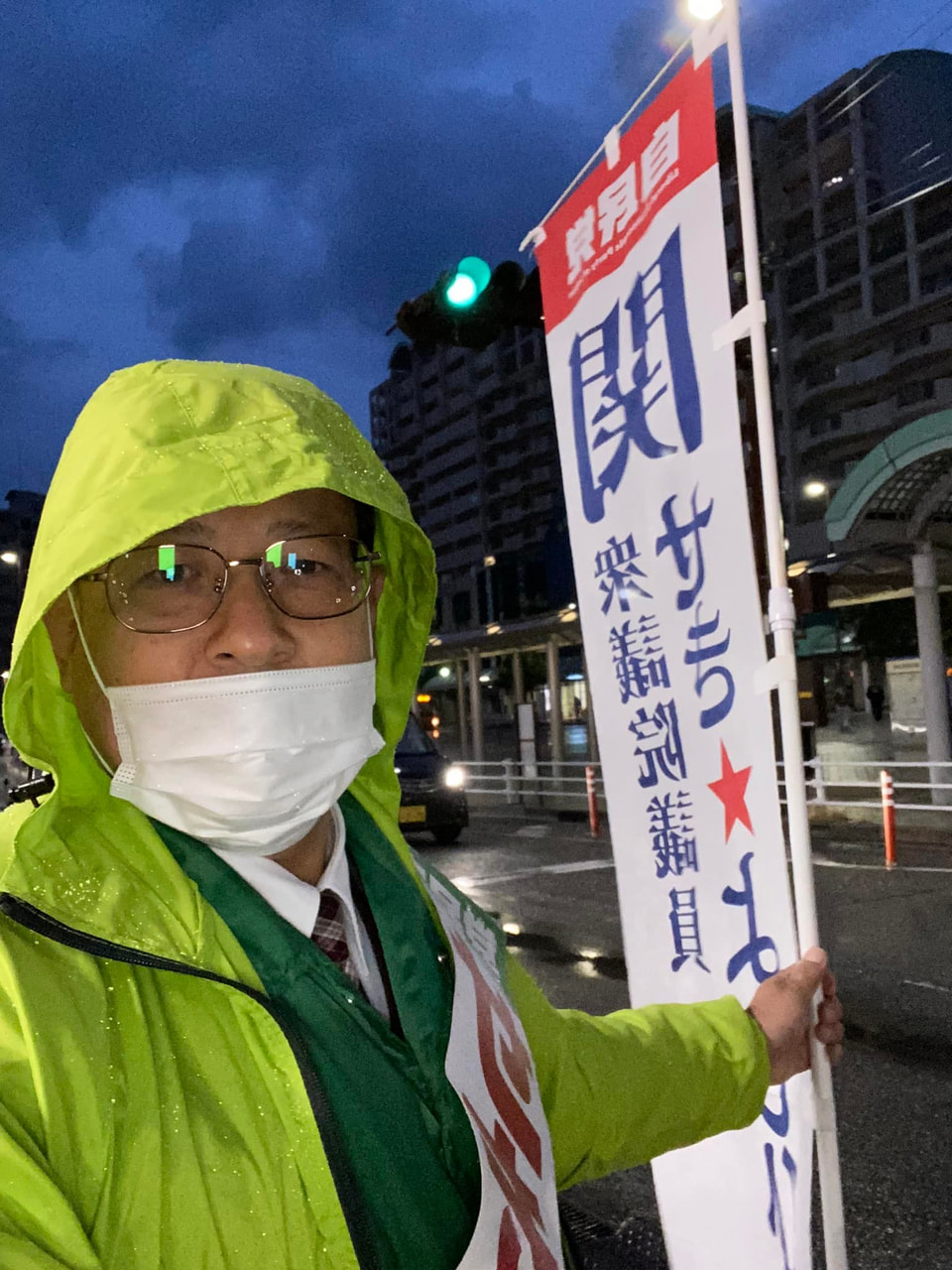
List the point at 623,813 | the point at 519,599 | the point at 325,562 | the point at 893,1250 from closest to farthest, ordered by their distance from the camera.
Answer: the point at 325,562, the point at 623,813, the point at 893,1250, the point at 519,599

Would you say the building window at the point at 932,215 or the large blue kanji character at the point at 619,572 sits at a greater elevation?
the building window at the point at 932,215

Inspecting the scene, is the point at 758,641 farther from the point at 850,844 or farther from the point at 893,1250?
the point at 850,844

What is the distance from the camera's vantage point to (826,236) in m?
51.4

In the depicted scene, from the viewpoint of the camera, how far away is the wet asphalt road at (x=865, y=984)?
124 inches

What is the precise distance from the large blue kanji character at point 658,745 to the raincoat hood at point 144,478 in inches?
38.0

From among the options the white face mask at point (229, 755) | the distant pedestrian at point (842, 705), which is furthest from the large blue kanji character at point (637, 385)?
the distant pedestrian at point (842, 705)

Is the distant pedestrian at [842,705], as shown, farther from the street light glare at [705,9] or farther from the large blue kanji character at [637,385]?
the street light glare at [705,9]

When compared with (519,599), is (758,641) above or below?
below

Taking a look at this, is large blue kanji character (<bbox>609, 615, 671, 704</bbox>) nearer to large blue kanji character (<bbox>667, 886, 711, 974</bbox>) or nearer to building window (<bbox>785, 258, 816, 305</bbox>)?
large blue kanji character (<bbox>667, 886, 711, 974</bbox>)

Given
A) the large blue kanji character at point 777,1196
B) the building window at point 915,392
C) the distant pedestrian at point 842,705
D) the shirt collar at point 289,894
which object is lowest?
the distant pedestrian at point 842,705

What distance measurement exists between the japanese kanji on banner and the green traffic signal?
119 inches

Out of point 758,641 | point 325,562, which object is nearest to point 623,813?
point 758,641

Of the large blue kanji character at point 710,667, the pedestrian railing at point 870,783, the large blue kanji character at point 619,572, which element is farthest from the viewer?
the pedestrian railing at point 870,783

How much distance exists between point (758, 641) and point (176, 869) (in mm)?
1283
